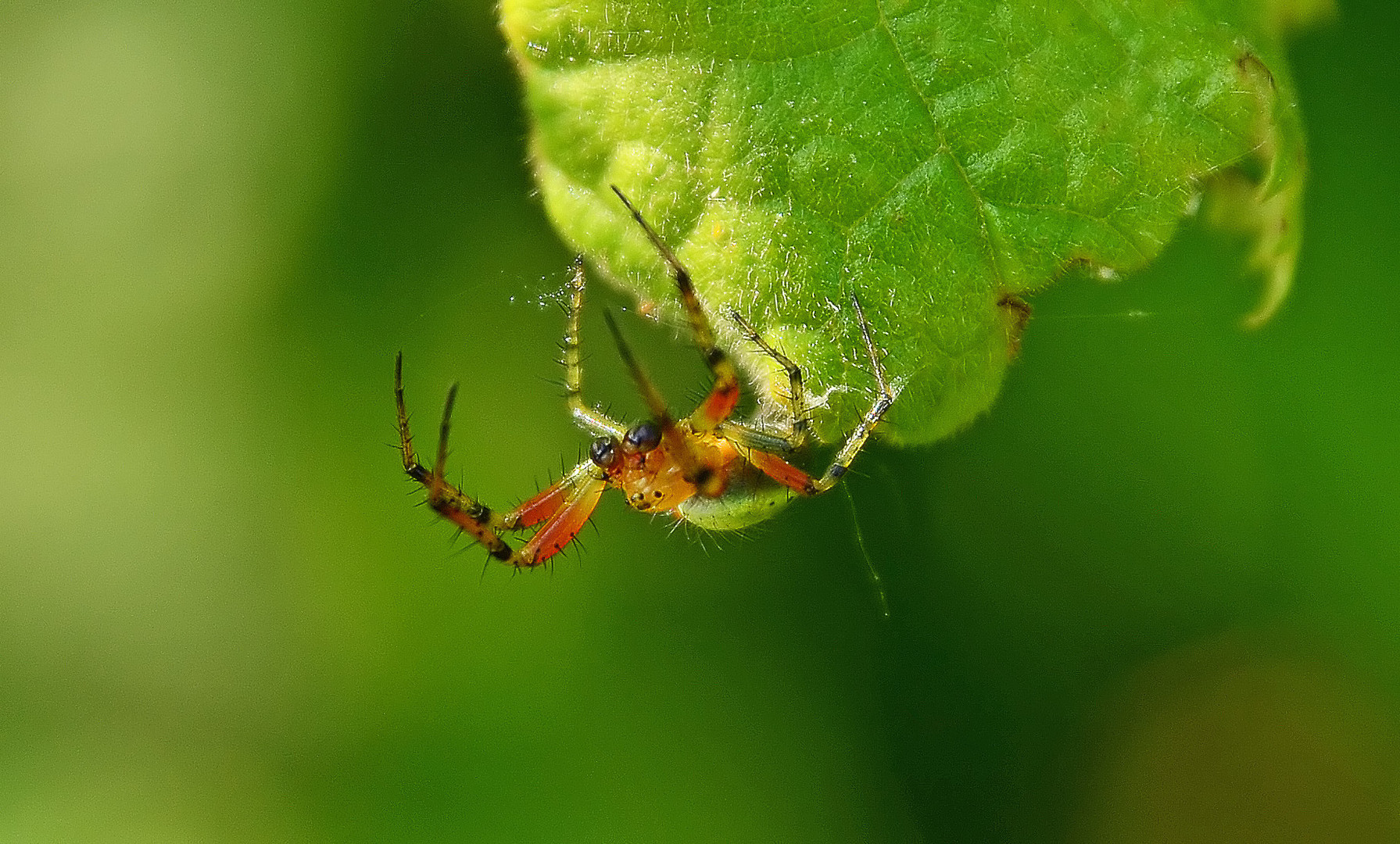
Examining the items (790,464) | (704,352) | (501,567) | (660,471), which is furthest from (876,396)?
(501,567)

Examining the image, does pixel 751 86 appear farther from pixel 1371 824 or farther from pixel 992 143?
pixel 1371 824

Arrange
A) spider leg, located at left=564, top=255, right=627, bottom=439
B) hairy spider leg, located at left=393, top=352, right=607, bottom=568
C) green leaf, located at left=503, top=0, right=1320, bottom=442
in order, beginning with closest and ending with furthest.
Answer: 1. green leaf, located at left=503, top=0, right=1320, bottom=442
2. hairy spider leg, located at left=393, top=352, right=607, bottom=568
3. spider leg, located at left=564, top=255, right=627, bottom=439

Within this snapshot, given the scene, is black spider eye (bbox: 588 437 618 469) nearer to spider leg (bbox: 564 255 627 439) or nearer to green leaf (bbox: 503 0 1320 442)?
spider leg (bbox: 564 255 627 439)

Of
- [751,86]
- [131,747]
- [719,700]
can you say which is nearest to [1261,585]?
[719,700]

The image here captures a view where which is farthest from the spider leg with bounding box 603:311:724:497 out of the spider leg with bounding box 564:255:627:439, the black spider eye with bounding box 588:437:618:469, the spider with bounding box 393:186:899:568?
the spider leg with bounding box 564:255:627:439

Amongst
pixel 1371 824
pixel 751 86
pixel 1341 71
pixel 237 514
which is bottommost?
pixel 1371 824
